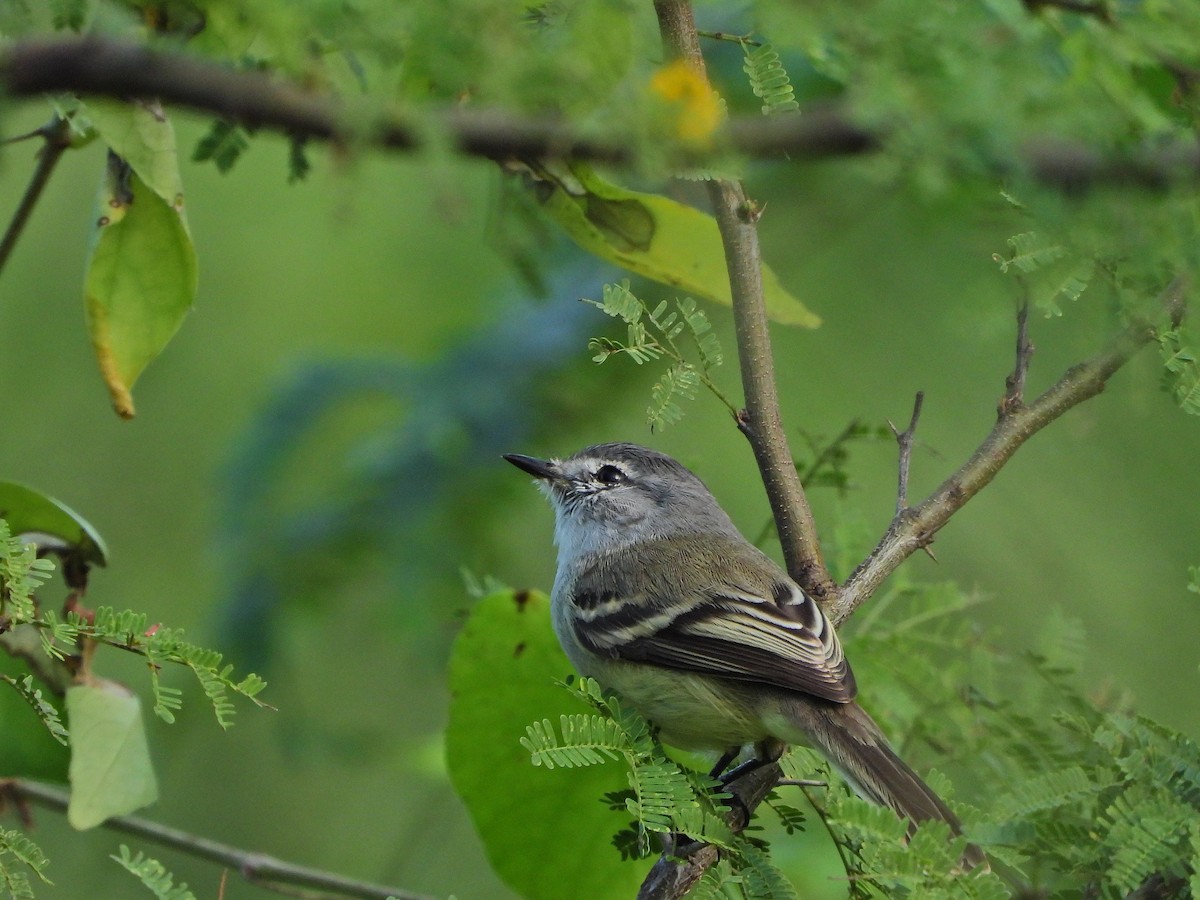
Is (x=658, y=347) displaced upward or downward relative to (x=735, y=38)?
downward

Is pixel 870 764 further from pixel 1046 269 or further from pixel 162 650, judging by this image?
pixel 162 650

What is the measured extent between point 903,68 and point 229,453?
3826mm

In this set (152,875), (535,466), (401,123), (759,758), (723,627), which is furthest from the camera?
(535,466)

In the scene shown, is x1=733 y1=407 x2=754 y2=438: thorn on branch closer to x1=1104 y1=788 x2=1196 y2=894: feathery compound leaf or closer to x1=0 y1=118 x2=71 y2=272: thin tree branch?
x1=1104 y1=788 x2=1196 y2=894: feathery compound leaf

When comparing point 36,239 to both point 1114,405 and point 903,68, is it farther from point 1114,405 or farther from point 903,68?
point 903,68

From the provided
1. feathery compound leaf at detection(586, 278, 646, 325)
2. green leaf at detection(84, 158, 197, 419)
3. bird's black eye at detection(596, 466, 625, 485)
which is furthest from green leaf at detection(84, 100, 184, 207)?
bird's black eye at detection(596, 466, 625, 485)

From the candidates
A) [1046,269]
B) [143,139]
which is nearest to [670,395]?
[1046,269]

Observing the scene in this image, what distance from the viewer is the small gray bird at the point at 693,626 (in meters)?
2.77

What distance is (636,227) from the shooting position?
253 centimetres

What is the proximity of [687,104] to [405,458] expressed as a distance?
321 cm

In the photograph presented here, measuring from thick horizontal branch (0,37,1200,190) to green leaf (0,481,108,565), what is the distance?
130 cm

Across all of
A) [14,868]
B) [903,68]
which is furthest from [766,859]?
[903,68]

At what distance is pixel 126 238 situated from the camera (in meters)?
2.25

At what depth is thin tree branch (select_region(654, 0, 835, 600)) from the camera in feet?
8.23
